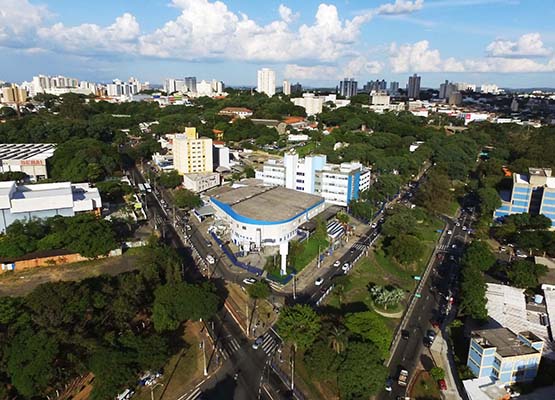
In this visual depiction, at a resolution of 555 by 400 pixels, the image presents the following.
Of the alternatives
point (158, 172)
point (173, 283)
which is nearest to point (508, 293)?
point (173, 283)

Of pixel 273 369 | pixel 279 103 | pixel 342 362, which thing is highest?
pixel 279 103

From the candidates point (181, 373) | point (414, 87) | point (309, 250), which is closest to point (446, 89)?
point (414, 87)

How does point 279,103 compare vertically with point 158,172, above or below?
above

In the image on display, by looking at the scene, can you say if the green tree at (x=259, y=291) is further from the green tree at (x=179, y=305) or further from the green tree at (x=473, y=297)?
the green tree at (x=473, y=297)

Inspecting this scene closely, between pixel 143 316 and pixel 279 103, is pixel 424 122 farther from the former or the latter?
pixel 143 316

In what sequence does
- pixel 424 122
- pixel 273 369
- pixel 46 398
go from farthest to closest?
pixel 424 122
pixel 273 369
pixel 46 398

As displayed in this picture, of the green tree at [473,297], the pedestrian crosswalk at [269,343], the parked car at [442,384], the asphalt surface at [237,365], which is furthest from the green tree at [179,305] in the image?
the green tree at [473,297]
